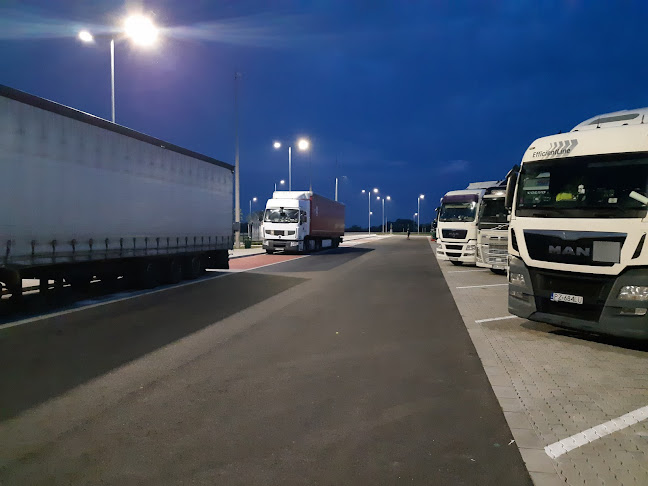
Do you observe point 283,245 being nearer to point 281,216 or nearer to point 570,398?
point 281,216

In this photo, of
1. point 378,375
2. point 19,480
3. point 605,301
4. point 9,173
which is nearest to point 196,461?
point 19,480

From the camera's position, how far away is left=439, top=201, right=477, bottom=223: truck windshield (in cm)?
2050

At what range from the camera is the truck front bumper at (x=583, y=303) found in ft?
21.5

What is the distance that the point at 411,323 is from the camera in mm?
9062

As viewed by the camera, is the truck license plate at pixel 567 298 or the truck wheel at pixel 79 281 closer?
the truck license plate at pixel 567 298

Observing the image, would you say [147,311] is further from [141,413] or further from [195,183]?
[195,183]

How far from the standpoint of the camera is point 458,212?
2097 cm

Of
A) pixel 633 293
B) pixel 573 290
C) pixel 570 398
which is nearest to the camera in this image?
pixel 570 398

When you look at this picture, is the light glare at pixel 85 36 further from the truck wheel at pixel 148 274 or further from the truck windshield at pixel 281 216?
the truck windshield at pixel 281 216

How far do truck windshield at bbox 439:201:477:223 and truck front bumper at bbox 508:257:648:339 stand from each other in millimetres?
12754

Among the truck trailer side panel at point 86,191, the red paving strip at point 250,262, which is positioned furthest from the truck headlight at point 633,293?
the red paving strip at point 250,262

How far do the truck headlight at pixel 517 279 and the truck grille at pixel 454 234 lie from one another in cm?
1261

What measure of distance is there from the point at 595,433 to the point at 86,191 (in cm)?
1038

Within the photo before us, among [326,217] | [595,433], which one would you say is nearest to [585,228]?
[595,433]
